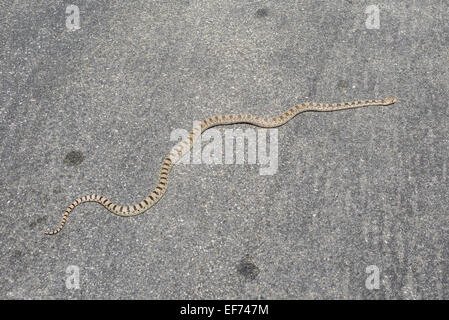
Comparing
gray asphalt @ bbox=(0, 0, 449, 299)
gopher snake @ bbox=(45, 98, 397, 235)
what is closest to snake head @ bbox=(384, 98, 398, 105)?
gopher snake @ bbox=(45, 98, 397, 235)

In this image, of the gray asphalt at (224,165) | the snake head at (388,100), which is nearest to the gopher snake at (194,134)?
the snake head at (388,100)

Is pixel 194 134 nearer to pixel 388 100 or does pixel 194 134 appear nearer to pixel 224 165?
pixel 224 165

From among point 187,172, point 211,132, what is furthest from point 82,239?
point 211,132

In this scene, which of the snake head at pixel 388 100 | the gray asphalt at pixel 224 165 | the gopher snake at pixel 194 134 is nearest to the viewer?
the gray asphalt at pixel 224 165

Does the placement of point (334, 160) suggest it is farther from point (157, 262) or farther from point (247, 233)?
point (157, 262)

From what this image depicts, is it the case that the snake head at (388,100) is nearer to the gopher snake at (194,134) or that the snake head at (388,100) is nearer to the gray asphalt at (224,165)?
the gopher snake at (194,134)

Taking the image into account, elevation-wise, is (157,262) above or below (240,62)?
below
